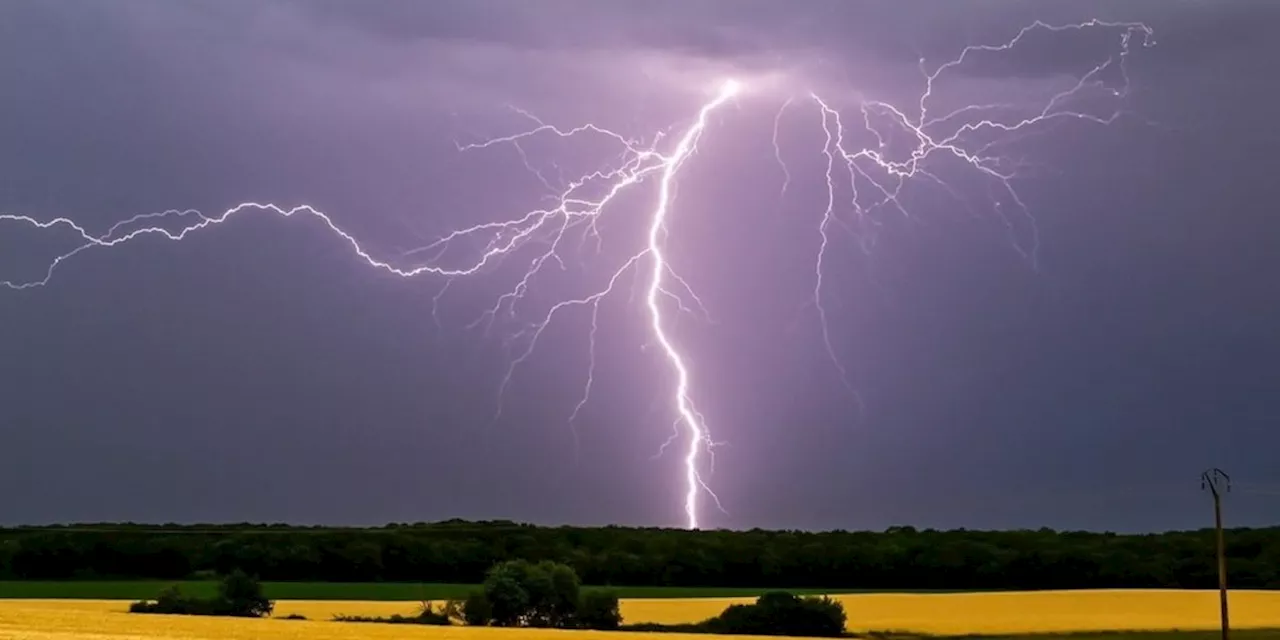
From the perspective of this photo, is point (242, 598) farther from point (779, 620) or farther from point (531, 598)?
point (779, 620)

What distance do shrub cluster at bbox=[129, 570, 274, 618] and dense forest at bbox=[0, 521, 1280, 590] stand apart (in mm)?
12104

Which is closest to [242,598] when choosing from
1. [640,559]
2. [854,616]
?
[854,616]

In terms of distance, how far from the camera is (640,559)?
4900 cm

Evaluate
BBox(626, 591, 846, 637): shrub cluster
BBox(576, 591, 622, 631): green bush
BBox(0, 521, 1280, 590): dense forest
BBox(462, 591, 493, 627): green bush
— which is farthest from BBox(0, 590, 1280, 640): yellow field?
BBox(0, 521, 1280, 590): dense forest

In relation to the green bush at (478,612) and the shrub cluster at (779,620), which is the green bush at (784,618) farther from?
the green bush at (478,612)

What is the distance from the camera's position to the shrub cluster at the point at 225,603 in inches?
1353

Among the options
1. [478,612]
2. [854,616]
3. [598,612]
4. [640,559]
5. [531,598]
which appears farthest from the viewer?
[640,559]

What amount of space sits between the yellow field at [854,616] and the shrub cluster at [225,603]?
71 centimetres

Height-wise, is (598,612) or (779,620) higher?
(598,612)

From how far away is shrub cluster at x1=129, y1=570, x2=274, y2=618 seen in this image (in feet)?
113

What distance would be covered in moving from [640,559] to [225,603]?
17.5m

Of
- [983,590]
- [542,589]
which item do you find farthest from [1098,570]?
[542,589]

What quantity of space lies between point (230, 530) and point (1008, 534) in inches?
1175

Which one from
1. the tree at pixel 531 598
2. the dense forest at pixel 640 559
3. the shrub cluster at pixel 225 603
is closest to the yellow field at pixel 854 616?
the shrub cluster at pixel 225 603
